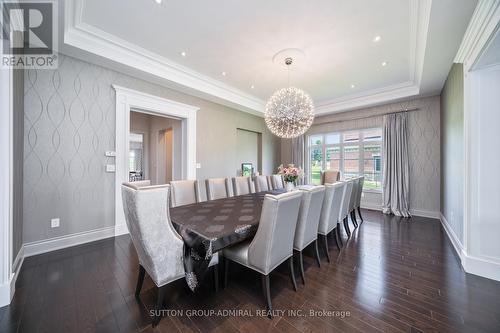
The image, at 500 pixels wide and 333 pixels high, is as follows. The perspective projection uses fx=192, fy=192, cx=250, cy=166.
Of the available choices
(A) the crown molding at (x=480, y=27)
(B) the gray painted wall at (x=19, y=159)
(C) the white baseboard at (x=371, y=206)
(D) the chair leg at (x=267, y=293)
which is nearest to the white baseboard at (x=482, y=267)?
(A) the crown molding at (x=480, y=27)

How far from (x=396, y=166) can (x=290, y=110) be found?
10.7 feet

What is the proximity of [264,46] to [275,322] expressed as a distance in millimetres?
3257

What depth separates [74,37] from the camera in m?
2.46

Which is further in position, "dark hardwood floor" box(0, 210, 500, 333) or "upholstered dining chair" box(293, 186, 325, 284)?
"upholstered dining chair" box(293, 186, 325, 284)

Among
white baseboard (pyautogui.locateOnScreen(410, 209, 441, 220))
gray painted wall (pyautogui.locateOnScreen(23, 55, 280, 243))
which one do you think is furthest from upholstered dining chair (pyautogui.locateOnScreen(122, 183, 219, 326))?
white baseboard (pyautogui.locateOnScreen(410, 209, 441, 220))

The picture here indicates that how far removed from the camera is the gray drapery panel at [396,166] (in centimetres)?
441

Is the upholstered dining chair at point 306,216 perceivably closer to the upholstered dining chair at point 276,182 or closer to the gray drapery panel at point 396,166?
the upholstered dining chair at point 276,182

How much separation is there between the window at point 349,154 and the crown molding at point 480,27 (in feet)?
9.64

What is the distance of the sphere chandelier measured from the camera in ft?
10.2

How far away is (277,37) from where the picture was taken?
8.59 feet

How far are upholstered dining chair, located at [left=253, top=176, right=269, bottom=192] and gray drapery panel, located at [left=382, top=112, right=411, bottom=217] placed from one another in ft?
9.97

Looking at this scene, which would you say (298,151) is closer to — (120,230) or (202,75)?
(202,75)

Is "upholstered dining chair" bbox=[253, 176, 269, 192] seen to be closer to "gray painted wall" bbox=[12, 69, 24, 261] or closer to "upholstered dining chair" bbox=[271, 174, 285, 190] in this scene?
"upholstered dining chair" bbox=[271, 174, 285, 190]

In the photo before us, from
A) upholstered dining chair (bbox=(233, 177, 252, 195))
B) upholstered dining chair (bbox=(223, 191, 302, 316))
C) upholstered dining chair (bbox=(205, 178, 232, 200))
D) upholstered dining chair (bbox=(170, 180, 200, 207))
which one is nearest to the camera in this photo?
upholstered dining chair (bbox=(223, 191, 302, 316))
